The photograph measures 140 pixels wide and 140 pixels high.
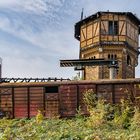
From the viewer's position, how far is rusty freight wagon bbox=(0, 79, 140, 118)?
25594 millimetres

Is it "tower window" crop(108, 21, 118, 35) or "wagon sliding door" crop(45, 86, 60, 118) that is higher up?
"tower window" crop(108, 21, 118, 35)

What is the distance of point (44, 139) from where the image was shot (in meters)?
16.5

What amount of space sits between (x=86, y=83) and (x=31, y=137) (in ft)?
31.4

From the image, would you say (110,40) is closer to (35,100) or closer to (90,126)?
(35,100)

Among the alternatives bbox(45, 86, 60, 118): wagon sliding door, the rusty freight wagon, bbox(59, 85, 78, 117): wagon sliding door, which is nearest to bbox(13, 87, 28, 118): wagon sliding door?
the rusty freight wagon

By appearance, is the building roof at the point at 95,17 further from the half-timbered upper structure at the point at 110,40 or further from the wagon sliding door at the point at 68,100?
the wagon sliding door at the point at 68,100

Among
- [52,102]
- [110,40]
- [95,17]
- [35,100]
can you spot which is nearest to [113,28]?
[110,40]

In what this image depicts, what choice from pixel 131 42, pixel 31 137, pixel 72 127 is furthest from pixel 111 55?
pixel 31 137

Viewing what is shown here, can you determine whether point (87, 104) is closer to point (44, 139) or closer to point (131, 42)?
point (44, 139)

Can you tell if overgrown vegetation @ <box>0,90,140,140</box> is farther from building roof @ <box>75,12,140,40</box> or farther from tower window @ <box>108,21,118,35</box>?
building roof @ <box>75,12,140,40</box>

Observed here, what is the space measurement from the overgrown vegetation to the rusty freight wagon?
72cm

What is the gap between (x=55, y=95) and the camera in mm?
26469

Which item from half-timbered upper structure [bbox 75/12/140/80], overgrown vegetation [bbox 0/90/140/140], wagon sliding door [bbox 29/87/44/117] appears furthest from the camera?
half-timbered upper structure [bbox 75/12/140/80]

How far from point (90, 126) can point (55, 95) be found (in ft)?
21.2
